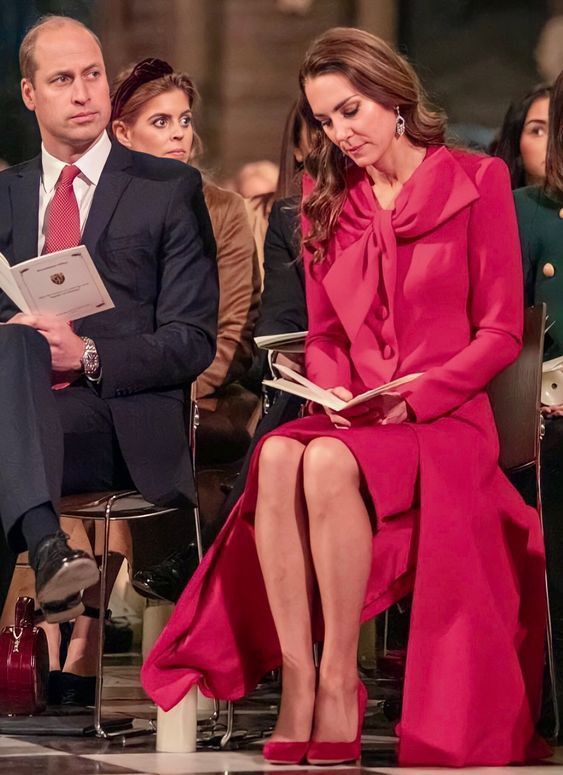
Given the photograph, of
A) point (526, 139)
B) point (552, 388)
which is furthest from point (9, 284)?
point (526, 139)

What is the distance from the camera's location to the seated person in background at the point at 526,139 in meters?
4.62

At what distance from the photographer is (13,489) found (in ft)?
10.0

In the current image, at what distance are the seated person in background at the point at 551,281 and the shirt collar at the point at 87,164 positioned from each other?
119cm

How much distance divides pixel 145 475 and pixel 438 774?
1.03 m

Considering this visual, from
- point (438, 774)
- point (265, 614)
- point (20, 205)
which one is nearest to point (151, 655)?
point (265, 614)

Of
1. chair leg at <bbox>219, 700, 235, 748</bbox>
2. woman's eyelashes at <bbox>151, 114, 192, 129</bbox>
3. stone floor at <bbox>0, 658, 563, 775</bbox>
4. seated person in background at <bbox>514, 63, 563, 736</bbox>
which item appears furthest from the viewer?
woman's eyelashes at <bbox>151, 114, 192, 129</bbox>

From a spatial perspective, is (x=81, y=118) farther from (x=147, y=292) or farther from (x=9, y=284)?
(x=9, y=284)

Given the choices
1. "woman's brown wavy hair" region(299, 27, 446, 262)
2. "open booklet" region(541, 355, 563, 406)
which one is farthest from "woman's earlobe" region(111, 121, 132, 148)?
"open booklet" region(541, 355, 563, 406)

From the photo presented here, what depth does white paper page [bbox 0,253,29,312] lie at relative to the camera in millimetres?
3242

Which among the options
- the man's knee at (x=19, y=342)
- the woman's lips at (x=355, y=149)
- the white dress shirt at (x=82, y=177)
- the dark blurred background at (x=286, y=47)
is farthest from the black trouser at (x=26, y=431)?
the dark blurred background at (x=286, y=47)

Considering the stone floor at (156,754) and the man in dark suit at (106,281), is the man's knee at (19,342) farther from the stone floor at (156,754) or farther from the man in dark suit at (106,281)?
the stone floor at (156,754)

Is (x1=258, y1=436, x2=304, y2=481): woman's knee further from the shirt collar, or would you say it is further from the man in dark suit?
the shirt collar

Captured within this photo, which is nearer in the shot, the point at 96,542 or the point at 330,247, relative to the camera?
the point at 330,247

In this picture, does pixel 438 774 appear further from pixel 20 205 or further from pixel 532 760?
pixel 20 205
